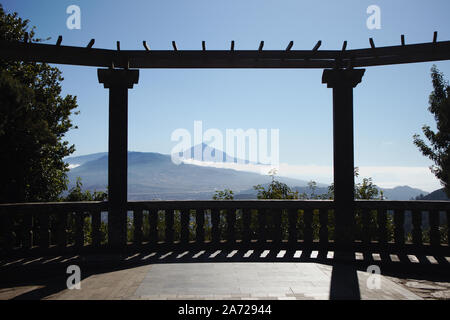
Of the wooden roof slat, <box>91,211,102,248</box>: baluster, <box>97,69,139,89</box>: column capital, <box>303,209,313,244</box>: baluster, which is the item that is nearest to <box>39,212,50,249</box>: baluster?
<box>91,211,102,248</box>: baluster

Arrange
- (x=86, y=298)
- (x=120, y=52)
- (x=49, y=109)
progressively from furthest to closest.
→ (x=49, y=109) < (x=120, y=52) < (x=86, y=298)

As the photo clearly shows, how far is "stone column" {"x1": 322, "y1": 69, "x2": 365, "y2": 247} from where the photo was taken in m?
5.96

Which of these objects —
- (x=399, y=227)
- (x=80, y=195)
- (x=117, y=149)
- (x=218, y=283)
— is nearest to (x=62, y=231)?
(x=117, y=149)

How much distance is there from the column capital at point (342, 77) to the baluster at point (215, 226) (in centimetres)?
310

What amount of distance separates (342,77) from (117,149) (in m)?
4.17

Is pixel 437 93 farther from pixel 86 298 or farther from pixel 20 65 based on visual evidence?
pixel 86 298

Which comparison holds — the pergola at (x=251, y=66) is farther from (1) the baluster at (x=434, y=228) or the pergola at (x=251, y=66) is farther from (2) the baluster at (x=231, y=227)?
(2) the baluster at (x=231, y=227)

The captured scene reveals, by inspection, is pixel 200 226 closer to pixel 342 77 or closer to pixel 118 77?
pixel 118 77

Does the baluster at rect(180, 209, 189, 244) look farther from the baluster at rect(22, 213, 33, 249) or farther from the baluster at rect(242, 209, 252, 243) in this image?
the baluster at rect(22, 213, 33, 249)

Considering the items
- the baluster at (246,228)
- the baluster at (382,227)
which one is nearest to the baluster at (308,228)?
the baluster at (246,228)

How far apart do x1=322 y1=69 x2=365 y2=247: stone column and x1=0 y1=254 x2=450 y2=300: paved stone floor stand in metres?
0.92

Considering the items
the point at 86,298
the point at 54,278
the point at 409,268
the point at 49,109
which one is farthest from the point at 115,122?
the point at 49,109

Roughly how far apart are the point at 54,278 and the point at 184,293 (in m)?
2.15

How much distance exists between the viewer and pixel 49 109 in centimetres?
A: 1059
